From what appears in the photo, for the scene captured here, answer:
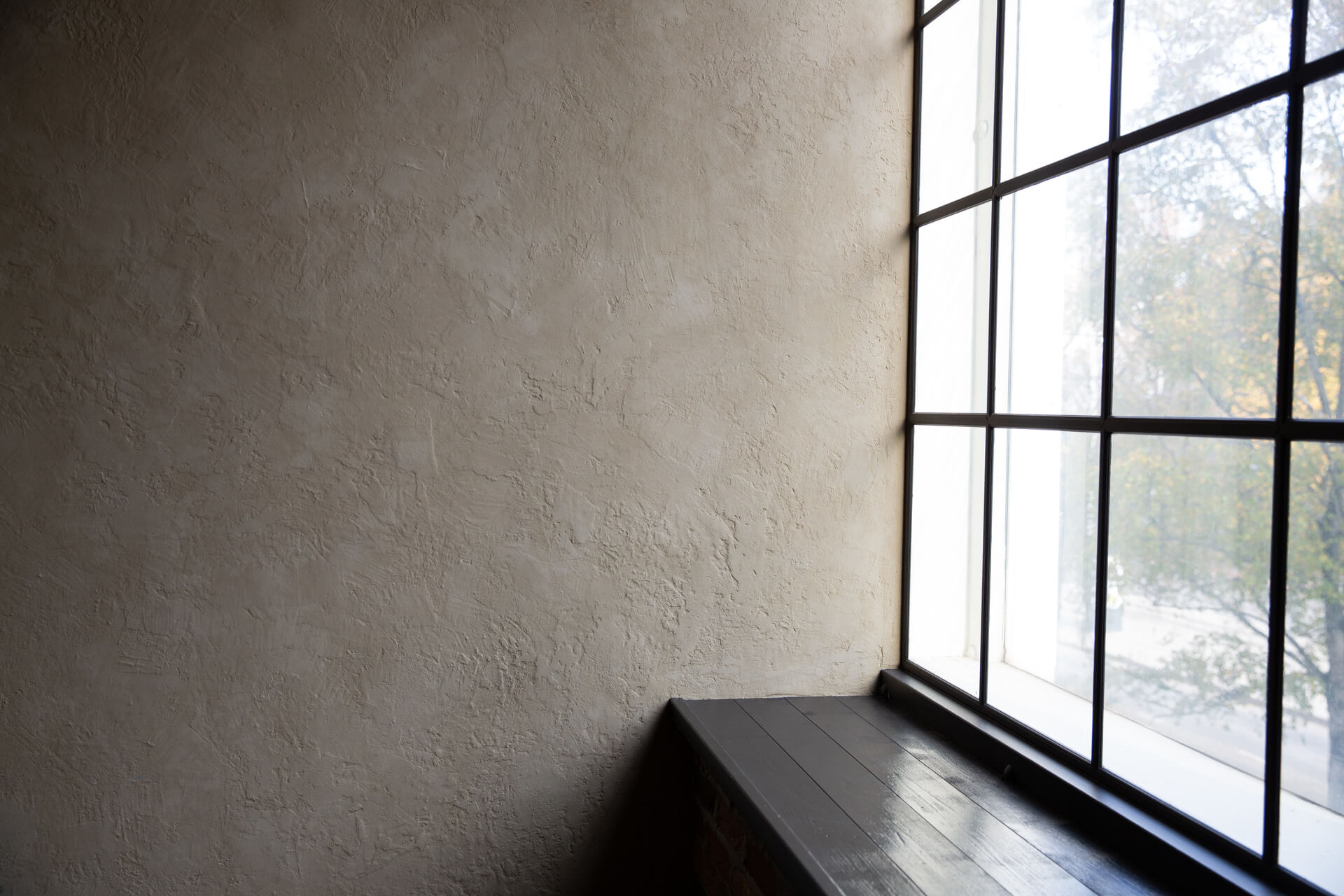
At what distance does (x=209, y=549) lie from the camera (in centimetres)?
235

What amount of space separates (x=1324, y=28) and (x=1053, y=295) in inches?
30.0

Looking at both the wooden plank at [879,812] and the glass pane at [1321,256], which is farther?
the wooden plank at [879,812]

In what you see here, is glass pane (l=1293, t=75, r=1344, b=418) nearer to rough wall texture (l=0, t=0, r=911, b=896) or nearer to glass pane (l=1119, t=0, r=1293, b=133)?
glass pane (l=1119, t=0, r=1293, b=133)

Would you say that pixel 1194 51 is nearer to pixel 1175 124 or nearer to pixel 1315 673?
pixel 1175 124

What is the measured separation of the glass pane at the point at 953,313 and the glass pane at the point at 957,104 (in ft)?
0.36

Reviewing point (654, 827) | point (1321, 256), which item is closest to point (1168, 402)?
point (1321, 256)

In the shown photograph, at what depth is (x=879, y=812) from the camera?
1902 millimetres

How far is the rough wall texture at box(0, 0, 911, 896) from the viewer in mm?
2283

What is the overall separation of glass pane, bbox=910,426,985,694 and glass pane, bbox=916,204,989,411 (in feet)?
0.41

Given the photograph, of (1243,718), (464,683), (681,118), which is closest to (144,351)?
(464,683)

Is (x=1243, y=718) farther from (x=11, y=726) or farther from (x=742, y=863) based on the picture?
(x=11, y=726)

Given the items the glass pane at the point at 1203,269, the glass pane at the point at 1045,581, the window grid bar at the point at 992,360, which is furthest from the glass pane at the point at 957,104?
the glass pane at the point at 1045,581

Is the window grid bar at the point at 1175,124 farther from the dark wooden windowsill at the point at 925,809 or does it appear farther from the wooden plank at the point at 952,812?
the wooden plank at the point at 952,812

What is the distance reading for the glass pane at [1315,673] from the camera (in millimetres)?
1375
